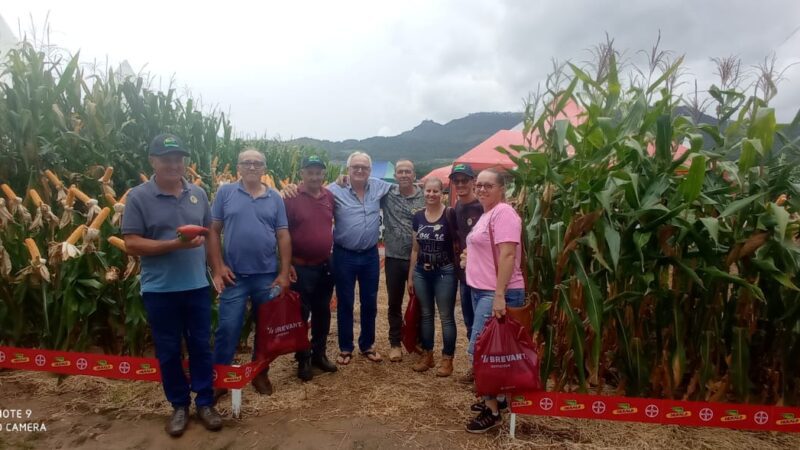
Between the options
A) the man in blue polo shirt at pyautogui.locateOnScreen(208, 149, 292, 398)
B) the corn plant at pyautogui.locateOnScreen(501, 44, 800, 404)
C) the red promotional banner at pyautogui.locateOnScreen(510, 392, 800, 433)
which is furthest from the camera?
the man in blue polo shirt at pyautogui.locateOnScreen(208, 149, 292, 398)

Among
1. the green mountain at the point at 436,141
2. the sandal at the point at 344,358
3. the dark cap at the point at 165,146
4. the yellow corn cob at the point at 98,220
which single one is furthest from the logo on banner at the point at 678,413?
the green mountain at the point at 436,141

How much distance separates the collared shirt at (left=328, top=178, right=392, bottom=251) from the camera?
12.2ft

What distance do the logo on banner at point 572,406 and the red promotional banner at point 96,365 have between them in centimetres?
207

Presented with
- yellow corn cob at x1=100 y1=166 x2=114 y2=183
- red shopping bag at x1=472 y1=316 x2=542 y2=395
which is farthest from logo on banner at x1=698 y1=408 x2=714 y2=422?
yellow corn cob at x1=100 y1=166 x2=114 y2=183

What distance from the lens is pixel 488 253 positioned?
9.46 feet

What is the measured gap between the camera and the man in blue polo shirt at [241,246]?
3.10 m

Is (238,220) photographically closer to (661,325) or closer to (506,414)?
(506,414)

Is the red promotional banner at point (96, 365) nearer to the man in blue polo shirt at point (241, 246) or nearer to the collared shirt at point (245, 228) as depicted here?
the man in blue polo shirt at point (241, 246)

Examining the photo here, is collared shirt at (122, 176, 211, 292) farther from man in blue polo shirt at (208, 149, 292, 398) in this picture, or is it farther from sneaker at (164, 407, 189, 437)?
sneaker at (164, 407, 189, 437)

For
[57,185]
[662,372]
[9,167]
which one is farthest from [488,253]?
[9,167]

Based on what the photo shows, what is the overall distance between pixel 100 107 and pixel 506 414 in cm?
411

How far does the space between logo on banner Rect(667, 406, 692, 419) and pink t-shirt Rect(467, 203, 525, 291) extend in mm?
1153

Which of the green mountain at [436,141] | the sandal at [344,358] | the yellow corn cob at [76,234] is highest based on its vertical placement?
the green mountain at [436,141]

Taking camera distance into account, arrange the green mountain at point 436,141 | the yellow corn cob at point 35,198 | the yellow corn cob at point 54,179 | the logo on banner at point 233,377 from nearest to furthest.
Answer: the logo on banner at point 233,377, the yellow corn cob at point 35,198, the yellow corn cob at point 54,179, the green mountain at point 436,141
